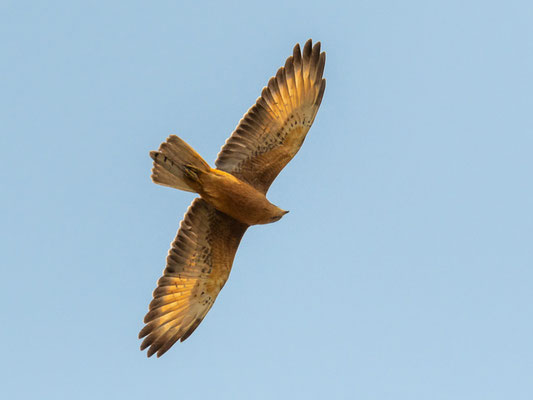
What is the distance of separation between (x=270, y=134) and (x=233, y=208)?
1.44 metres

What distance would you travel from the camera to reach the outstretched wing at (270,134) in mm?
13812

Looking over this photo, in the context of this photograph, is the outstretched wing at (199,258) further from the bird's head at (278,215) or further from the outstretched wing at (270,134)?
→ the outstretched wing at (270,134)

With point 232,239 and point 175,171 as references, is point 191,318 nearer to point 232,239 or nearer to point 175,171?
point 232,239

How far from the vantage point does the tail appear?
12.8 meters

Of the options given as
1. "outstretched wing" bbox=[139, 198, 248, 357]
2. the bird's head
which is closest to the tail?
"outstretched wing" bbox=[139, 198, 248, 357]

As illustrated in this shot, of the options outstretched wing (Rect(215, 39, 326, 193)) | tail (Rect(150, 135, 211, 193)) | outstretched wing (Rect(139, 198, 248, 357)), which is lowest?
outstretched wing (Rect(139, 198, 248, 357))

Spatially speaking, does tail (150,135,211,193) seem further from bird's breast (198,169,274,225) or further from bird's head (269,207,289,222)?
bird's head (269,207,289,222)

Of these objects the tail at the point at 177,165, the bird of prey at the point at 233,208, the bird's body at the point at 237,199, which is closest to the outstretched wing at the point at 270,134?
the bird of prey at the point at 233,208

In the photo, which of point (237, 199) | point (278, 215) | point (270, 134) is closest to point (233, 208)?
point (237, 199)

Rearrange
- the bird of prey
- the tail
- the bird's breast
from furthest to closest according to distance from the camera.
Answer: the bird of prey
the bird's breast
the tail

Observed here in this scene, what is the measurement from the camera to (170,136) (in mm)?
12727

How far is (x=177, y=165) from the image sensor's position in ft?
42.3

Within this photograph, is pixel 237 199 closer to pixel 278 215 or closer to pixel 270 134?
pixel 278 215

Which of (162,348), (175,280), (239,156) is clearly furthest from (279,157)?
(162,348)
